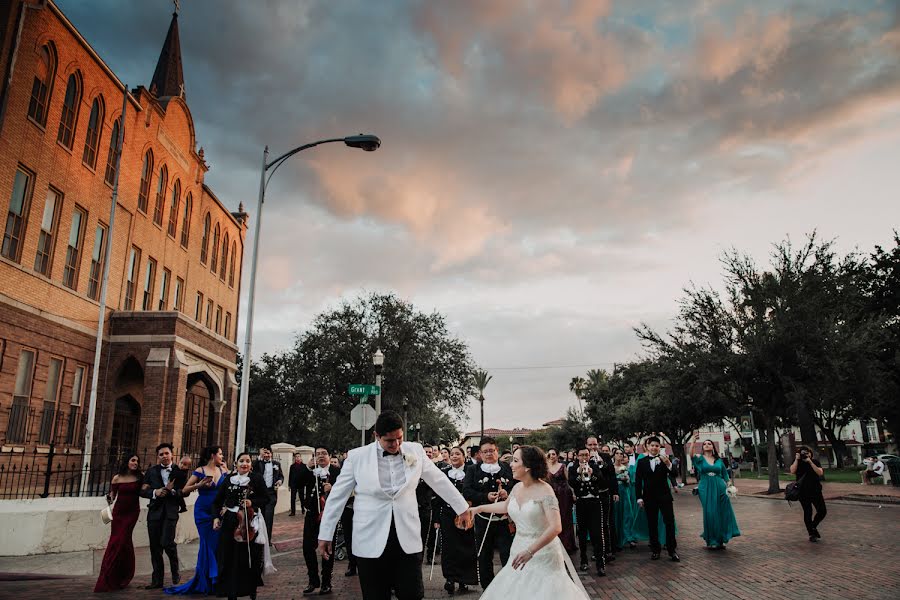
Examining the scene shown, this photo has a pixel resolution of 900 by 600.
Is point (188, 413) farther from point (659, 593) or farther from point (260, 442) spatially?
point (260, 442)

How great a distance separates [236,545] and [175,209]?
24.1 metres

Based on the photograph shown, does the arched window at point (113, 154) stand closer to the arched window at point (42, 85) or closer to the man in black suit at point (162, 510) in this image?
the arched window at point (42, 85)

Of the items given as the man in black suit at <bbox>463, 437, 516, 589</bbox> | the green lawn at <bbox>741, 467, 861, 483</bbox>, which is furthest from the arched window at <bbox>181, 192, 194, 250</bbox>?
the green lawn at <bbox>741, 467, 861, 483</bbox>

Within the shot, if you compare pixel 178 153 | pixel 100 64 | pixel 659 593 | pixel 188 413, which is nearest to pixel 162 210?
pixel 178 153

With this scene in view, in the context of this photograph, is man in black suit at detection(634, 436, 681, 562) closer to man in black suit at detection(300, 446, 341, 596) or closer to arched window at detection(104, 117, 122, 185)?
man in black suit at detection(300, 446, 341, 596)

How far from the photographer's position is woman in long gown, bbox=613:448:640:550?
1309 cm

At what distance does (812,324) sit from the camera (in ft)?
84.4

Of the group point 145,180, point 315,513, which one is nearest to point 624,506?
point 315,513

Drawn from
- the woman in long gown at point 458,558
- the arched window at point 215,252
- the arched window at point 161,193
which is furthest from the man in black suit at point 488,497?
the arched window at point 215,252

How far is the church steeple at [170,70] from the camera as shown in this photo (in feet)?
99.7

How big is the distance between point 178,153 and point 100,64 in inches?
270

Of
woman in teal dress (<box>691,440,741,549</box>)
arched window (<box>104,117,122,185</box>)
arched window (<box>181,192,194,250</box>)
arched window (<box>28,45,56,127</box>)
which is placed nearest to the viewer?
woman in teal dress (<box>691,440,741,549</box>)

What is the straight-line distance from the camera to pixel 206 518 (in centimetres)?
914

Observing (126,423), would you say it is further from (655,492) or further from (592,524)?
(655,492)
